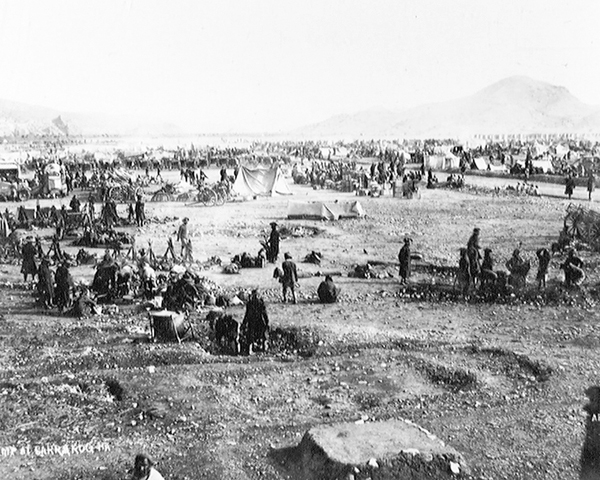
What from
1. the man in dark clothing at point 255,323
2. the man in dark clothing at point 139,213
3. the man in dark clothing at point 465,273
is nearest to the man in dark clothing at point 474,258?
the man in dark clothing at point 465,273

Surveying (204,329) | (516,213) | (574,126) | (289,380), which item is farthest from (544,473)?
(574,126)

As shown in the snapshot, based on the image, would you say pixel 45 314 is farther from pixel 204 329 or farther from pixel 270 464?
pixel 270 464

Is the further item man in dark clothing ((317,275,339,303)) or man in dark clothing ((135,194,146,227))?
man in dark clothing ((135,194,146,227))

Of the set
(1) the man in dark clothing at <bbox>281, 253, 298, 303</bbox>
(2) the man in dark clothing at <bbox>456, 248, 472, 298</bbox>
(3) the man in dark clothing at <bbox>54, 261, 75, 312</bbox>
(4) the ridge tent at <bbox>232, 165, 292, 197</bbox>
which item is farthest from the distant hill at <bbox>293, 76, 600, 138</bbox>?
(3) the man in dark clothing at <bbox>54, 261, 75, 312</bbox>

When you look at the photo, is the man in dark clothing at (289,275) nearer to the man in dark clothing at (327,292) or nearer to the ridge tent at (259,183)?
the man in dark clothing at (327,292)

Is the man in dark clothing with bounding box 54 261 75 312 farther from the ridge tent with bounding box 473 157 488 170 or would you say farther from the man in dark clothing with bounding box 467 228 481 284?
the ridge tent with bounding box 473 157 488 170

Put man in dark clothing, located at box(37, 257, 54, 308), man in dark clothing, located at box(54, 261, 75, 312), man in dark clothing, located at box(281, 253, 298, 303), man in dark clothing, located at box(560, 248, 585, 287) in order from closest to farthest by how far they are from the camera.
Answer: man in dark clothing, located at box(54, 261, 75, 312) → man in dark clothing, located at box(281, 253, 298, 303) → man in dark clothing, located at box(37, 257, 54, 308) → man in dark clothing, located at box(560, 248, 585, 287)

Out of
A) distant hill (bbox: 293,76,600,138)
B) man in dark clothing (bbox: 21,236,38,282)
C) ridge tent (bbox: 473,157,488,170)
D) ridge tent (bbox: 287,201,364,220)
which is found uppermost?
distant hill (bbox: 293,76,600,138)
